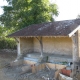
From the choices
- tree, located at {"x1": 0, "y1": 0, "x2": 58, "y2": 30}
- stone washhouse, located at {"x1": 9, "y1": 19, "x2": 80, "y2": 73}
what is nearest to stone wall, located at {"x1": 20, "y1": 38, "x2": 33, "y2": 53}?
stone washhouse, located at {"x1": 9, "y1": 19, "x2": 80, "y2": 73}

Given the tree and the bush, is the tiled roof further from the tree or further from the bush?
the bush

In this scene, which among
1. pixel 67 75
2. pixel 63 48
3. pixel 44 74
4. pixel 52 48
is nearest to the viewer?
pixel 67 75

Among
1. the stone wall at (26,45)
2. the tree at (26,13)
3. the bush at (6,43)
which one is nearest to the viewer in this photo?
the stone wall at (26,45)

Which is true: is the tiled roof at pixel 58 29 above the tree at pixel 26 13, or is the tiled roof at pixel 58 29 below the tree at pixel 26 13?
below

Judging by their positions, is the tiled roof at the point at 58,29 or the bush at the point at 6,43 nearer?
the tiled roof at the point at 58,29

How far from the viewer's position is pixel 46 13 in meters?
22.2

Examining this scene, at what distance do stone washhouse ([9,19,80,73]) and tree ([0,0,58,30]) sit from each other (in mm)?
5733

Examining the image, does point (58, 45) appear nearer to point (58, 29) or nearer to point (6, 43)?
point (58, 29)

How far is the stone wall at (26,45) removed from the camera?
16547mm

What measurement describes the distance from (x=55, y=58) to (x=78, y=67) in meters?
3.01

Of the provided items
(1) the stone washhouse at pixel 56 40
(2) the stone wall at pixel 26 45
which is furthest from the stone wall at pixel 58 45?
(2) the stone wall at pixel 26 45

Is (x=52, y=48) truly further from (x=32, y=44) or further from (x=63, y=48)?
(x=32, y=44)

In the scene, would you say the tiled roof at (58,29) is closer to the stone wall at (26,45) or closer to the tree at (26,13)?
the stone wall at (26,45)

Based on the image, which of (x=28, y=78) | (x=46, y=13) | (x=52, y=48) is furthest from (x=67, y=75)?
(x=46, y=13)
